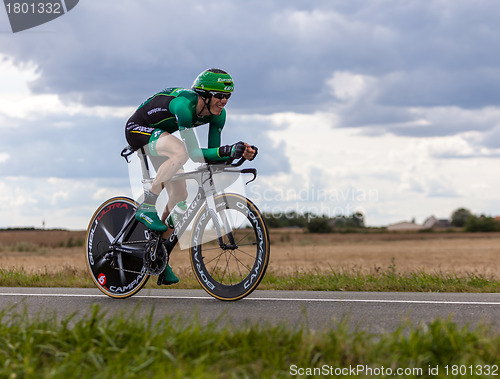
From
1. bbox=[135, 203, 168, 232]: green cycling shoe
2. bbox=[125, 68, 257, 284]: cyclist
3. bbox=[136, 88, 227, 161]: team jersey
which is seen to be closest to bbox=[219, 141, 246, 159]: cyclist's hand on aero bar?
bbox=[125, 68, 257, 284]: cyclist

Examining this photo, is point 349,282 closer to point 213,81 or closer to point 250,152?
point 250,152

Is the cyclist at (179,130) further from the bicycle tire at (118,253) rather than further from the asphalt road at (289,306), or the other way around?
the asphalt road at (289,306)

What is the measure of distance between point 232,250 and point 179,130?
1359 millimetres

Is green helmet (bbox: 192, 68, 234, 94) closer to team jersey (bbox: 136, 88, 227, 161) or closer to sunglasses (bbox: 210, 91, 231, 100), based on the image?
sunglasses (bbox: 210, 91, 231, 100)

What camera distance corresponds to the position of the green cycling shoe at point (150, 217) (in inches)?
→ 273

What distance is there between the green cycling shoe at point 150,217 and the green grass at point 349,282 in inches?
68.9

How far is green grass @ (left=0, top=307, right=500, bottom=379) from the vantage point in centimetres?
375

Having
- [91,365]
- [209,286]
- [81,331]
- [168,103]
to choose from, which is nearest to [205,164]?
[168,103]

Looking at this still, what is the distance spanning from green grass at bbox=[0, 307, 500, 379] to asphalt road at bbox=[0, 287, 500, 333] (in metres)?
0.75

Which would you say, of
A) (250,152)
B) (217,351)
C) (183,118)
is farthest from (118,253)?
(217,351)

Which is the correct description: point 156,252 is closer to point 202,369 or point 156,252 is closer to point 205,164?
point 205,164

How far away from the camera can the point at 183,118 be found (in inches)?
251

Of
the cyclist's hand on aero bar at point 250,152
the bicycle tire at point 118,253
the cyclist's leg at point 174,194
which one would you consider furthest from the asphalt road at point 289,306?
the cyclist's hand on aero bar at point 250,152

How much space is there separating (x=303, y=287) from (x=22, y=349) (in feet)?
16.3
